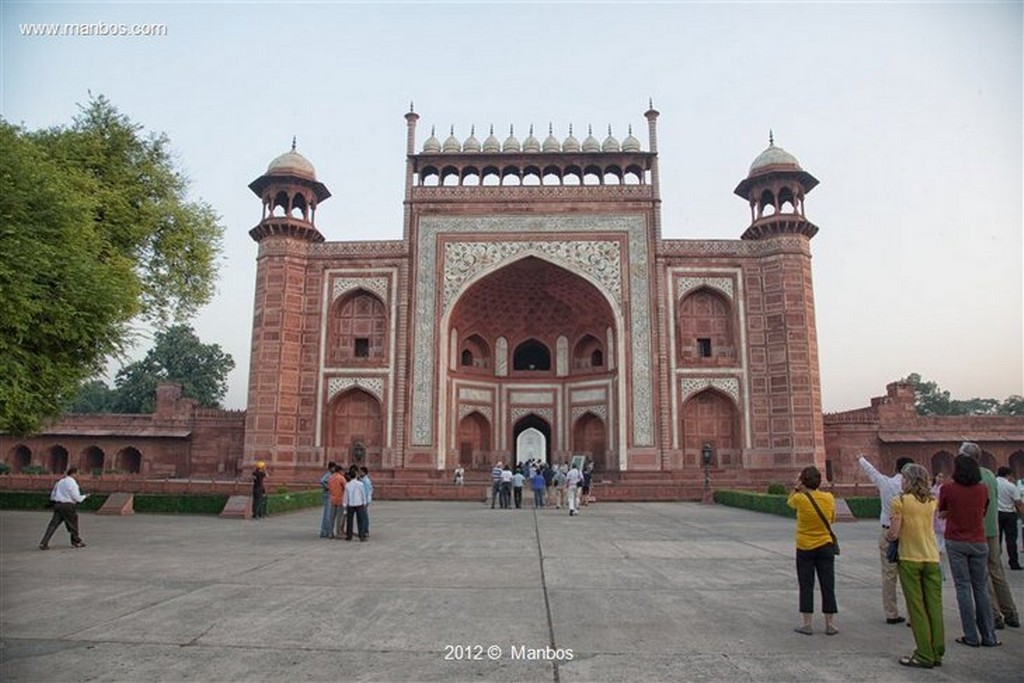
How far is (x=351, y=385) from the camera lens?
1114 inches

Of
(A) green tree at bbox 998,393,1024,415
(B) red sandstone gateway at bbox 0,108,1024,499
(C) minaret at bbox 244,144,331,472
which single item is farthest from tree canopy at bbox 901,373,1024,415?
(C) minaret at bbox 244,144,331,472

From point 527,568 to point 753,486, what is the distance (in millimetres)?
20216

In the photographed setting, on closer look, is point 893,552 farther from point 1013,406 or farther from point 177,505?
point 1013,406

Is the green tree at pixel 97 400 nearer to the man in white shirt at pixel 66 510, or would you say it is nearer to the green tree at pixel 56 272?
the green tree at pixel 56 272

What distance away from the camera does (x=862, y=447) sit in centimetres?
2964

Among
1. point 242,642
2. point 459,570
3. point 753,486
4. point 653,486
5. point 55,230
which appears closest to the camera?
point 242,642

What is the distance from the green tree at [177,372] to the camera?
159ft

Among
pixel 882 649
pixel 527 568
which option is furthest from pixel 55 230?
pixel 882 649

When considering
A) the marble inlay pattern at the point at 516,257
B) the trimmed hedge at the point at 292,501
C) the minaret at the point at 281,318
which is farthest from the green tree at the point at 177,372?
the trimmed hedge at the point at 292,501

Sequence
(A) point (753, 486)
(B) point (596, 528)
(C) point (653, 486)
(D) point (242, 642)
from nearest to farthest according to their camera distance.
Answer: (D) point (242, 642) < (B) point (596, 528) < (C) point (653, 486) < (A) point (753, 486)

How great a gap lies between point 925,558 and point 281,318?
1031 inches

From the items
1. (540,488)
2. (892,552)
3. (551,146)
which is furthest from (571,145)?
(892,552)

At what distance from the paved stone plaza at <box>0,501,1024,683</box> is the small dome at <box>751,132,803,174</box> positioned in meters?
21.7

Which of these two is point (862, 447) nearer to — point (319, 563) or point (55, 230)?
point (319, 563)
